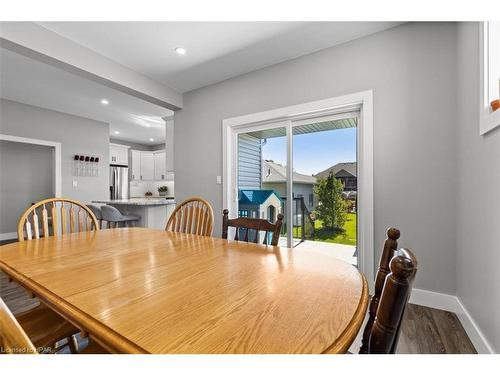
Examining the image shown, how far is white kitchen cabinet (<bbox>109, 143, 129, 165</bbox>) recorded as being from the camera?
675 centimetres

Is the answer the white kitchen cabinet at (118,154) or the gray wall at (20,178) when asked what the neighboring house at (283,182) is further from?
the white kitchen cabinet at (118,154)

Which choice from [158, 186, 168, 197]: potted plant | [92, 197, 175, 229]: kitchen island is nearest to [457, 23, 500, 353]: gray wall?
[92, 197, 175, 229]: kitchen island

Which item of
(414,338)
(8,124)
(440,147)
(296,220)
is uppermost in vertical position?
(8,124)

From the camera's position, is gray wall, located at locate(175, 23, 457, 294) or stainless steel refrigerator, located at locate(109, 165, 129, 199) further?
stainless steel refrigerator, located at locate(109, 165, 129, 199)

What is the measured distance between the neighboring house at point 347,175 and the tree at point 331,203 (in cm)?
4

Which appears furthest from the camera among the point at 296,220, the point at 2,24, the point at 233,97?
the point at 233,97

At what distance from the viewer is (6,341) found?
0.38m

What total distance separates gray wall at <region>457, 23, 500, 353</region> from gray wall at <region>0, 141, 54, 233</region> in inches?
247

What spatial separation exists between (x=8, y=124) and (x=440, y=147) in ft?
20.2

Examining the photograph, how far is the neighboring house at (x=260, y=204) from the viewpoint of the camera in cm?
303

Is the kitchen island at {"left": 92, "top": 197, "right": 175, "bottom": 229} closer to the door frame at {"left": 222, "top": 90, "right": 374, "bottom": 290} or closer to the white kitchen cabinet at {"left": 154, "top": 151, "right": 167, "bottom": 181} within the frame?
the door frame at {"left": 222, "top": 90, "right": 374, "bottom": 290}

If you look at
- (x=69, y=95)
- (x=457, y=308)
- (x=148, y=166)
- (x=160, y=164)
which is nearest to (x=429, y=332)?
(x=457, y=308)
